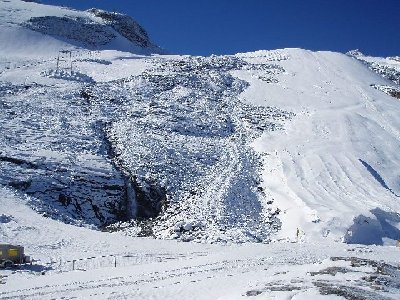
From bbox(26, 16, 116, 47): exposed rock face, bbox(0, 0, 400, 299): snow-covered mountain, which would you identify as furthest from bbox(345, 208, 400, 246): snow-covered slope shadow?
bbox(26, 16, 116, 47): exposed rock face

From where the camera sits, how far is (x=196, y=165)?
35.6 metres

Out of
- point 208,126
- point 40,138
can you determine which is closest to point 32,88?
point 40,138

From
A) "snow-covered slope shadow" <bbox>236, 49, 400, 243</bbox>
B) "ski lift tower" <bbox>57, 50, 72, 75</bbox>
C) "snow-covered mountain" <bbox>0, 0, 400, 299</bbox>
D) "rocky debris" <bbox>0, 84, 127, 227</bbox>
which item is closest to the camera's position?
"snow-covered mountain" <bbox>0, 0, 400, 299</bbox>

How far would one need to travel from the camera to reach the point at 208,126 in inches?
1719

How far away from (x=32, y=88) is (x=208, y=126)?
18.3 m

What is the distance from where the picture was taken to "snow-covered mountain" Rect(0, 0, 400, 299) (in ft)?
78.4

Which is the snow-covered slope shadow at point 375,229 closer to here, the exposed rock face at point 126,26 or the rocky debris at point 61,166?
the rocky debris at point 61,166

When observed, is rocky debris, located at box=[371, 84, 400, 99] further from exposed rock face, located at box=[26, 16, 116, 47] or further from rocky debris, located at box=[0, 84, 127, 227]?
exposed rock face, located at box=[26, 16, 116, 47]

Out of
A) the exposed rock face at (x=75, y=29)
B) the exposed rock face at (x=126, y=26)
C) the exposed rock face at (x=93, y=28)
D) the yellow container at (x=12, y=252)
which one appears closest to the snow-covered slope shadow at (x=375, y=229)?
the yellow container at (x=12, y=252)

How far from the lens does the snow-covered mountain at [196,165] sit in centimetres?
2389

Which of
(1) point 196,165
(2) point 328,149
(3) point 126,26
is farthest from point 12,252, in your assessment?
(3) point 126,26

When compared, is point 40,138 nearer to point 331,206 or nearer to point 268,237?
point 268,237

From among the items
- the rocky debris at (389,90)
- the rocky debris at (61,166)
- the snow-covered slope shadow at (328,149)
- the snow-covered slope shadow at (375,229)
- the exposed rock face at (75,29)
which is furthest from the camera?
the exposed rock face at (75,29)

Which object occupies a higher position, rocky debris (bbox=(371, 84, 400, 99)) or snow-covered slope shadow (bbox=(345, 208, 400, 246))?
rocky debris (bbox=(371, 84, 400, 99))
